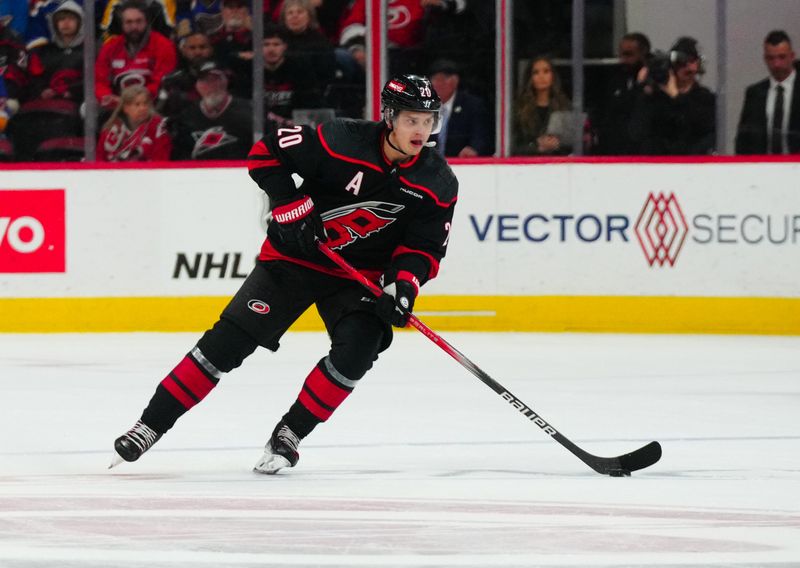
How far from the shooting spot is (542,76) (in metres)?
7.45

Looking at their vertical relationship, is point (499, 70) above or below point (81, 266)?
above

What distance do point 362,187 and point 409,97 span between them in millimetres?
272

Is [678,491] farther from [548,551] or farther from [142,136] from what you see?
[142,136]

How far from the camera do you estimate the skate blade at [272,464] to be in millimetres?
3750

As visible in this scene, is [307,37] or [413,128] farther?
[307,37]

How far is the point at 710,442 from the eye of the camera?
434cm

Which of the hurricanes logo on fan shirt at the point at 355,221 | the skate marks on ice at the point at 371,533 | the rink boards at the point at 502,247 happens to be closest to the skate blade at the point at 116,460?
the skate marks on ice at the point at 371,533

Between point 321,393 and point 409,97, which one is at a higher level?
point 409,97

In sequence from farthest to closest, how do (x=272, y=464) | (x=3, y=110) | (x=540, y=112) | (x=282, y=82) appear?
(x=3, y=110) → (x=282, y=82) → (x=540, y=112) → (x=272, y=464)

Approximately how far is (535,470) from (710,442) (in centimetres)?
71

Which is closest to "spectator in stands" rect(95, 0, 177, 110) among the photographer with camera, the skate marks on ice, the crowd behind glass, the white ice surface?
the crowd behind glass

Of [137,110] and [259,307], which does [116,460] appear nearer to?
[259,307]

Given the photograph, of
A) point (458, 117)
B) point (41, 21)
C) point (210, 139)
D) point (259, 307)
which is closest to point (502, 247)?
point (458, 117)

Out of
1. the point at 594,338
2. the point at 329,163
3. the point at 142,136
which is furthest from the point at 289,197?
the point at 142,136
